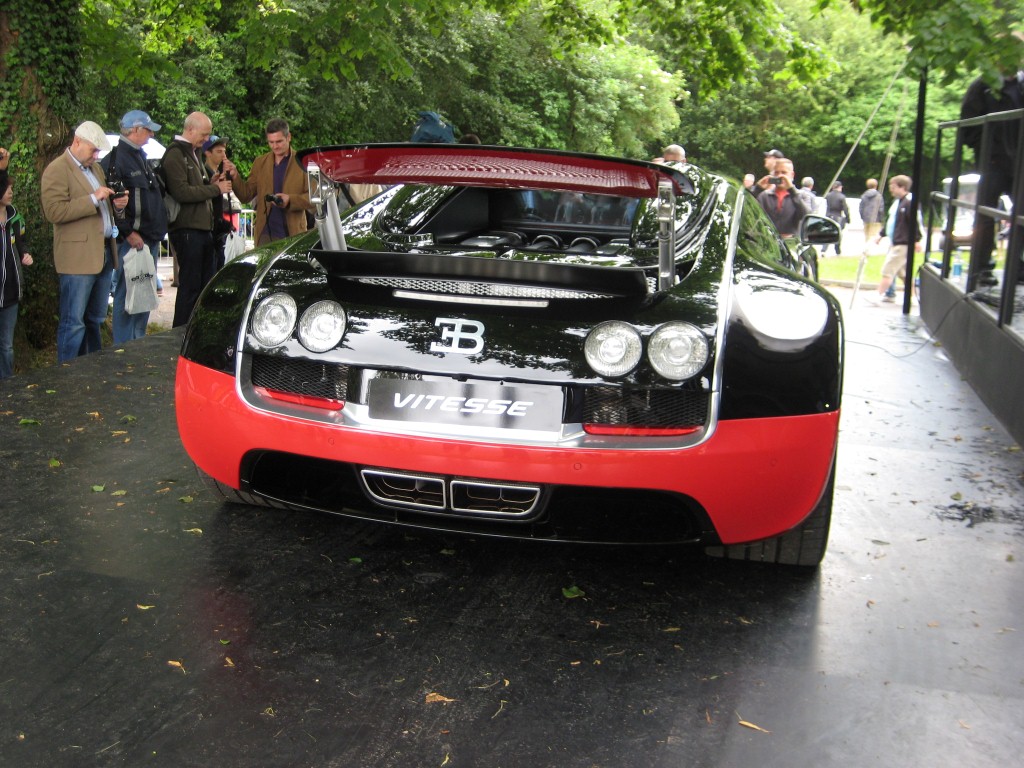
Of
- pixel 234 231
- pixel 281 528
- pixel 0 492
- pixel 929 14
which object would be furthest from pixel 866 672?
pixel 234 231

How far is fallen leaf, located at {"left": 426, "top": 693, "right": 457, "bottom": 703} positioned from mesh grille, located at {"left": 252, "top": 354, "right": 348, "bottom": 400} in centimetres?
91

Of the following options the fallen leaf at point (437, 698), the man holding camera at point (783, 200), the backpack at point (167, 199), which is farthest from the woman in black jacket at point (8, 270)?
the man holding camera at point (783, 200)

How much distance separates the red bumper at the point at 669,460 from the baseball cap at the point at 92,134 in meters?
4.13

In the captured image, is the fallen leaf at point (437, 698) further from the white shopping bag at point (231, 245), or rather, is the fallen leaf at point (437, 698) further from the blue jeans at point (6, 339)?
the white shopping bag at point (231, 245)

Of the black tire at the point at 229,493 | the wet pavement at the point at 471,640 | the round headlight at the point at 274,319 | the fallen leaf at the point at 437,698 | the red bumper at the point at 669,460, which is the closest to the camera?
the wet pavement at the point at 471,640

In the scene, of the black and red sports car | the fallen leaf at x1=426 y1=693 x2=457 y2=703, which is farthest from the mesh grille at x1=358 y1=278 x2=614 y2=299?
the fallen leaf at x1=426 y1=693 x2=457 y2=703

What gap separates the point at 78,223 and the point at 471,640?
4.79m

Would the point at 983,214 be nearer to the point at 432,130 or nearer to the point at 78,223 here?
the point at 432,130

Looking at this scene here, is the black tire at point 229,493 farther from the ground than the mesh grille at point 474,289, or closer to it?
closer to it

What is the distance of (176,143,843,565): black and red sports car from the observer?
294 cm

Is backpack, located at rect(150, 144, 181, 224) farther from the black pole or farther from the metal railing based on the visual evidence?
the black pole

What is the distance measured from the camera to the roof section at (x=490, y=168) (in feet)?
10.1

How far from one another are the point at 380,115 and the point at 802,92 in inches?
1043

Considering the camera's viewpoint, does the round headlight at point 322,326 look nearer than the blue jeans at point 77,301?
Yes
